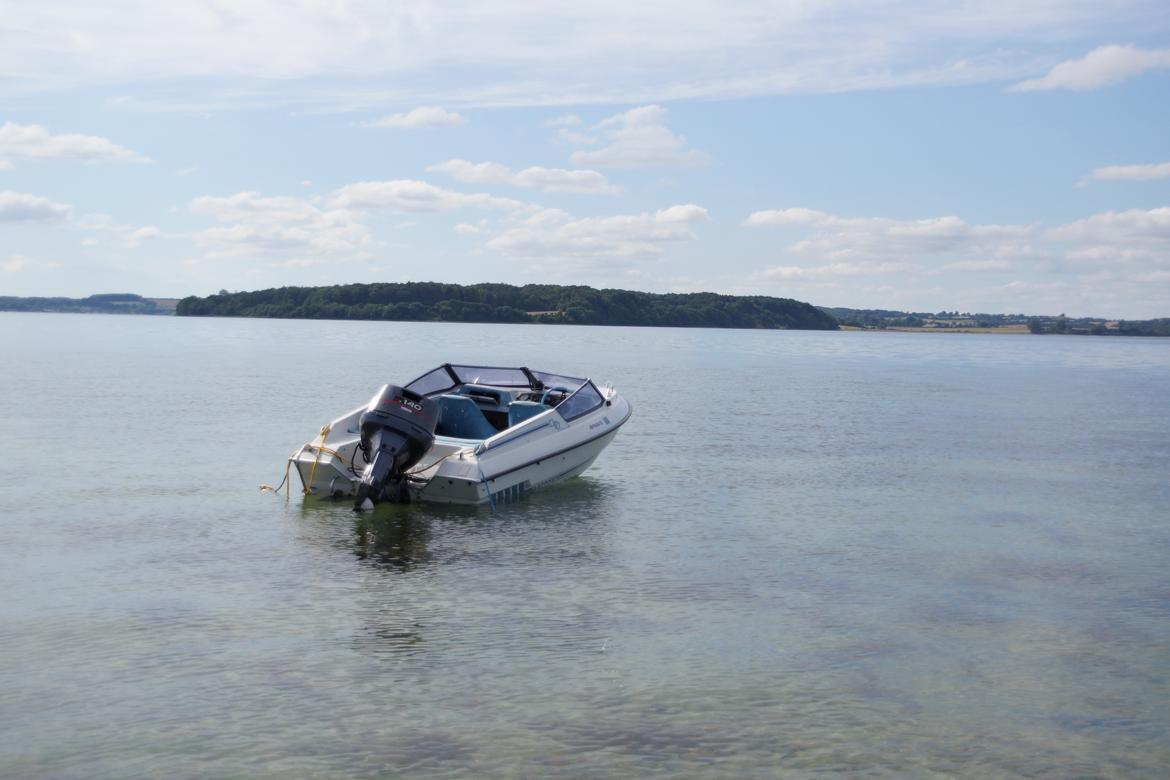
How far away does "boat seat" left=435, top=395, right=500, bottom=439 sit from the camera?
19.2 meters

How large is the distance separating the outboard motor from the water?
497mm

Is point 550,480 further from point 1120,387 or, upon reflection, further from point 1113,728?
point 1120,387

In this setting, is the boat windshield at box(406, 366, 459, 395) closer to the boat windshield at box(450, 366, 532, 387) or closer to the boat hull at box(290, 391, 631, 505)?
the boat windshield at box(450, 366, 532, 387)

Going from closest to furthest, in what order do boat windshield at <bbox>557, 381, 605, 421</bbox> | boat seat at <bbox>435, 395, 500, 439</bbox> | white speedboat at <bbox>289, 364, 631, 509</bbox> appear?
white speedboat at <bbox>289, 364, 631, 509</bbox> < boat seat at <bbox>435, 395, 500, 439</bbox> < boat windshield at <bbox>557, 381, 605, 421</bbox>

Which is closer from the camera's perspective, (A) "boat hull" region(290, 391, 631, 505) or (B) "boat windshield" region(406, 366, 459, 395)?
(A) "boat hull" region(290, 391, 631, 505)

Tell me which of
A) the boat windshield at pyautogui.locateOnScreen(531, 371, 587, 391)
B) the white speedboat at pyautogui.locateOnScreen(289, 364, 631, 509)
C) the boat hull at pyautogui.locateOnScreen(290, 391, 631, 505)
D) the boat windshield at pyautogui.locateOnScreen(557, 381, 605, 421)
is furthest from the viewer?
the boat windshield at pyautogui.locateOnScreen(531, 371, 587, 391)

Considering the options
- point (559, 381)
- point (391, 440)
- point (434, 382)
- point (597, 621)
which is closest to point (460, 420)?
point (434, 382)

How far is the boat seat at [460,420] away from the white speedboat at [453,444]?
0.02m

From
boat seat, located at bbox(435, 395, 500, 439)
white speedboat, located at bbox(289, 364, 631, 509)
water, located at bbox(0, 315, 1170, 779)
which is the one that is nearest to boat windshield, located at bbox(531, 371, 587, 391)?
white speedboat, located at bbox(289, 364, 631, 509)

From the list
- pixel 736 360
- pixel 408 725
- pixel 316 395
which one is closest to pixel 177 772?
pixel 408 725

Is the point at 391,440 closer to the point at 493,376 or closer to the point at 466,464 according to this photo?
the point at 466,464

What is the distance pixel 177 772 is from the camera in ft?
24.7

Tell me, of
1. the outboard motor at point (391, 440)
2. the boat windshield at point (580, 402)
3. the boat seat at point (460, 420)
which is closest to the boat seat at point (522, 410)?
the boat windshield at point (580, 402)

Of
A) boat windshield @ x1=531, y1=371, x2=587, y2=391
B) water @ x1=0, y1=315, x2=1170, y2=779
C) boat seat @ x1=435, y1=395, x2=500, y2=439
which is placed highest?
boat windshield @ x1=531, y1=371, x2=587, y2=391
